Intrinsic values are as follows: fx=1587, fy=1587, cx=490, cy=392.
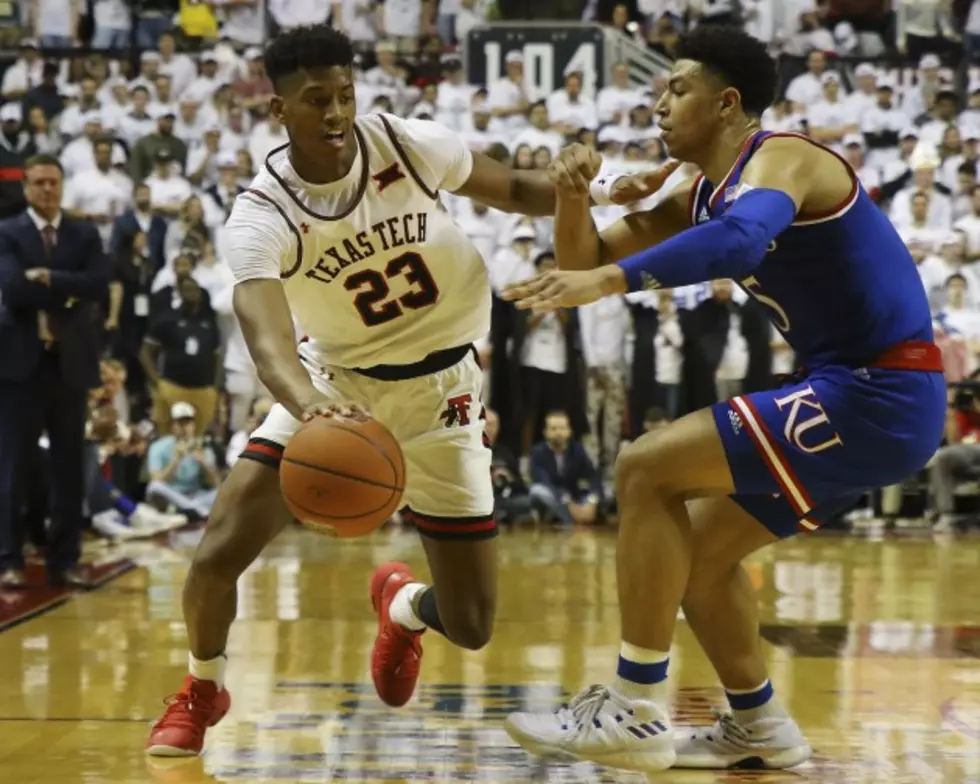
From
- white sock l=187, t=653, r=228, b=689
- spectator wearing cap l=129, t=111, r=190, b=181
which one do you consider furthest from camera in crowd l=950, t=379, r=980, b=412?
white sock l=187, t=653, r=228, b=689

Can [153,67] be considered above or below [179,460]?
above

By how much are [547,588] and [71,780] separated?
194 inches

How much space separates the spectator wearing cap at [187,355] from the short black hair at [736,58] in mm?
9784

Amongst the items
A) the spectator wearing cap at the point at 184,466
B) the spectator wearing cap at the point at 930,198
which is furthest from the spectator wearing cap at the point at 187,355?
the spectator wearing cap at the point at 930,198

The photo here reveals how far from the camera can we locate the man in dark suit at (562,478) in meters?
13.2

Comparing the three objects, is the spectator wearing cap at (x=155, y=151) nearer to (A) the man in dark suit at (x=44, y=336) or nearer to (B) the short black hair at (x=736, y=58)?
(A) the man in dark suit at (x=44, y=336)

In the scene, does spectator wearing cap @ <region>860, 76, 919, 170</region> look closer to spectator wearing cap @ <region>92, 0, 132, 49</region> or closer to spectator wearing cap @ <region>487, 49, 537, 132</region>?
spectator wearing cap @ <region>487, 49, 537, 132</region>

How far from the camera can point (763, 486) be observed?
4.45 m

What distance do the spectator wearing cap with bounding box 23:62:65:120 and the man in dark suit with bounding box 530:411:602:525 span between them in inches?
284

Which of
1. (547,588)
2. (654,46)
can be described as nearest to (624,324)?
(547,588)

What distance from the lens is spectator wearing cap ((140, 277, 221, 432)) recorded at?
13891 mm

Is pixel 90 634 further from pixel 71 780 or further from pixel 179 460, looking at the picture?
pixel 179 460

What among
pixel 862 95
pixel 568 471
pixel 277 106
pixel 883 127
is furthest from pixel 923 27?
pixel 277 106

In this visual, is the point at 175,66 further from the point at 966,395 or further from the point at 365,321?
the point at 365,321
